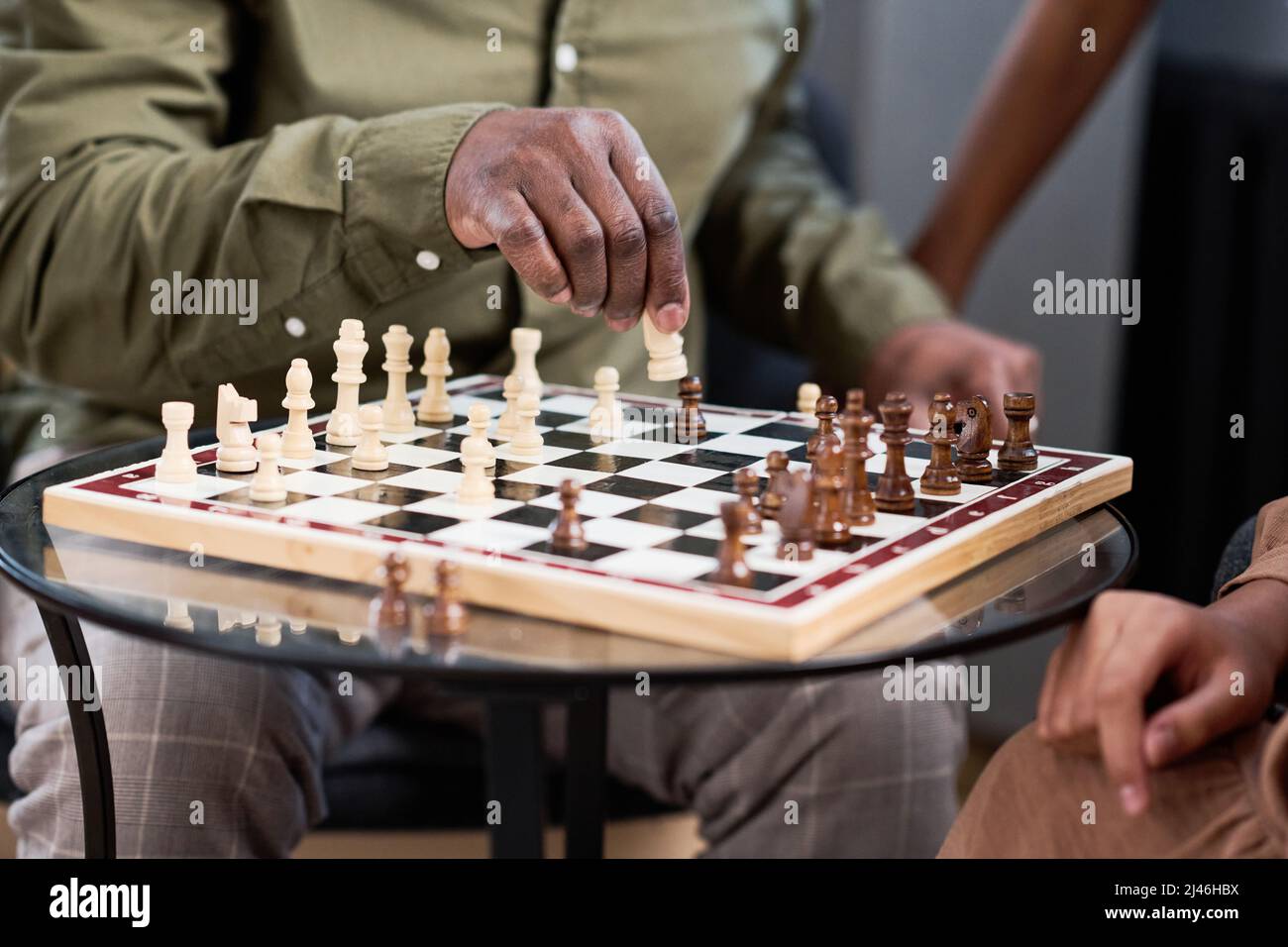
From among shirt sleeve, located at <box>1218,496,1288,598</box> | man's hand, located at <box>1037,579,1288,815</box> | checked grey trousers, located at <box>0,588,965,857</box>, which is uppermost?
shirt sleeve, located at <box>1218,496,1288,598</box>

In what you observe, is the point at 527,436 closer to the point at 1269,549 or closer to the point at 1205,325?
the point at 1269,549

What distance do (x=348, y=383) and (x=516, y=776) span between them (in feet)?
1.30

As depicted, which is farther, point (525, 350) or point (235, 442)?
point (525, 350)

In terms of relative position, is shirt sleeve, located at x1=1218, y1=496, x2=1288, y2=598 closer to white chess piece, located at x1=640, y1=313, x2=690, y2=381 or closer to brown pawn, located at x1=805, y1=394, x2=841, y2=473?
brown pawn, located at x1=805, y1=394, x2=841, y2=473

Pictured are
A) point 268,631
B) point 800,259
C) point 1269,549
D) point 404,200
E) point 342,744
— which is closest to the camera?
point 268,631

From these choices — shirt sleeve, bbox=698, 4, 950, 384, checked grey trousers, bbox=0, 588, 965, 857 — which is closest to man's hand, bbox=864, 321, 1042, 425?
shirt sleeve, bbox=698, 4, 950, 384

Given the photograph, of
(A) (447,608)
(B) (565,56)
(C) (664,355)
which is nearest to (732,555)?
(A) (447,608)

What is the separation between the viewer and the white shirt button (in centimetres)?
179

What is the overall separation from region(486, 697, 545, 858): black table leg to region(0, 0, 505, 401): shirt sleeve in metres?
0.44

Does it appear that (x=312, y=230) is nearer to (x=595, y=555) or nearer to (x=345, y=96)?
(x=345, y=96)

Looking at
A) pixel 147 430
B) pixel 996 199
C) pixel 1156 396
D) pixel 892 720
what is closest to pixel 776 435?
pixel 892 720

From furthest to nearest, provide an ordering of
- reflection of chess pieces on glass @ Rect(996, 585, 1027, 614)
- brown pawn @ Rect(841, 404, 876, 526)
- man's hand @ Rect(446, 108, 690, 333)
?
man's hand @ Rect(446, 108, 690, 333) → brown pawn @ Rect(841, 404, 876, 526) → reflection of chess pieces on glass @ Rect(996, 585, 1027, 614)

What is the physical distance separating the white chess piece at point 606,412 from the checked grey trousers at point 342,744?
0.98 feet

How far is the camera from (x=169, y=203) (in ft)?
4.92
